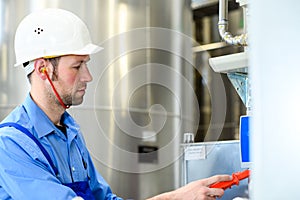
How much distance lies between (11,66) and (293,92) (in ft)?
7.41

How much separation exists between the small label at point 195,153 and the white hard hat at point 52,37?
481mm

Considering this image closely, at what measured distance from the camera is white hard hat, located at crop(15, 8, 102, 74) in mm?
1503

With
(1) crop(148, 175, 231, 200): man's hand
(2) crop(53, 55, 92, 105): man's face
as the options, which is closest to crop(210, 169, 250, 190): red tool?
(1) crop(148, 175, 231, 200): man's hand

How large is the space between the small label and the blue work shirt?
1.05ft

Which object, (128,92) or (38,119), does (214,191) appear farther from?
(128,92)

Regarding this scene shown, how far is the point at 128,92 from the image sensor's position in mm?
2564

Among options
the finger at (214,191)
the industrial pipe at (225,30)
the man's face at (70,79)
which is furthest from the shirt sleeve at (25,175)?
the industrial pipe at (225,30)

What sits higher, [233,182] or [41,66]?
[41,66]

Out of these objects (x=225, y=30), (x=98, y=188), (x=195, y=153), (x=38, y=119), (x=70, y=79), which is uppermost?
(x=225, y=30)

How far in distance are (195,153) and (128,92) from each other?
40.5 inches

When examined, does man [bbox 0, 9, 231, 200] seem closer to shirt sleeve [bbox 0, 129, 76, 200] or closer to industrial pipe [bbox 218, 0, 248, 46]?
shirt sleeve [bbox 0, 129, 76, 200]

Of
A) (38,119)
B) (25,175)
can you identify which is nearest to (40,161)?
(25,175)

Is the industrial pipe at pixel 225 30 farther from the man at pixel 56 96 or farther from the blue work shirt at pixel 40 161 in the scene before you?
the blue work shirt at pixel 40 161

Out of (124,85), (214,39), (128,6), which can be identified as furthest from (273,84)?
(214,39)
